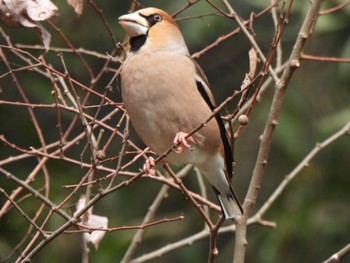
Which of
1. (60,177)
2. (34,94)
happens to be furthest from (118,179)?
(34,94)

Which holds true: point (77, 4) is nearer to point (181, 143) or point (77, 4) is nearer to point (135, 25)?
point (135, 25)

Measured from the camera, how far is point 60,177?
6.92 m

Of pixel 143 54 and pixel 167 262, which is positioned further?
pixel 167 262

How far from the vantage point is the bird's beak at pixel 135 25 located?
13.5ft

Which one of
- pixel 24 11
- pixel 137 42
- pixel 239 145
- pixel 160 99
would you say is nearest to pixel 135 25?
pixel 137 42

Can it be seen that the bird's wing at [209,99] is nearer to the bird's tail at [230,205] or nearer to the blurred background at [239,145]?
the bird's tail at [230,205]

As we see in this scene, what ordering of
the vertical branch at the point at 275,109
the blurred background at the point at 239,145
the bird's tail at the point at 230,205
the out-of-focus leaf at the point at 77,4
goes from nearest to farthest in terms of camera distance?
the vertical branch at the point at 275,109, the out-of-focus leaf at the point at 77,4, the bird's tail at the point at 230,205, the blurred background at the point at 239,145

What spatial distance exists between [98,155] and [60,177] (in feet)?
12.2

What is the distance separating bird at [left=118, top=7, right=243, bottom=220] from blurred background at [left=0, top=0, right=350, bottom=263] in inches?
91.2

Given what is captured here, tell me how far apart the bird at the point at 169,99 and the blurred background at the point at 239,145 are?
232 cm

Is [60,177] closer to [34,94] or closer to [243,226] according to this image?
[34,94]

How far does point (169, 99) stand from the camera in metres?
3.98

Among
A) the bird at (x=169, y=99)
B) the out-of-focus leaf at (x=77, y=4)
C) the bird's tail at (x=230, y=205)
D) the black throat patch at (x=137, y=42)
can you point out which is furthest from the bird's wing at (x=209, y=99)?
the out-of-focus leaf at (x=77, y=4)

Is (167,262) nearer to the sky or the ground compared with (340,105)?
nearer to the ground
